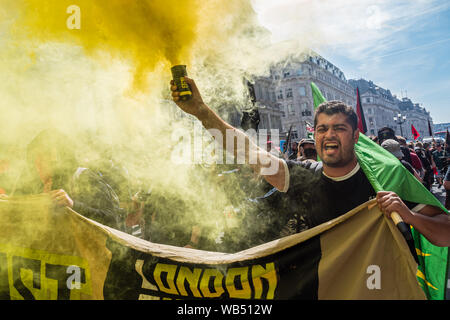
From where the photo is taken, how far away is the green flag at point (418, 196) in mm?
2191

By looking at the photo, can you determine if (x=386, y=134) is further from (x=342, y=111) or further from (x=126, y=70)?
(x=126, y=70)

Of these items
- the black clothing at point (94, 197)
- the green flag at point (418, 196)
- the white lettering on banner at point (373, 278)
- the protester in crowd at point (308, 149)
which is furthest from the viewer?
the protester in crowd at point (308, 149)

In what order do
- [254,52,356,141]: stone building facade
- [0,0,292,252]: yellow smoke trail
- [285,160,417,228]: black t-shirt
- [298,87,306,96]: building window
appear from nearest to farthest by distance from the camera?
[285,160,417,228]: black t-shirt → [0,0,292,252]: yellow smoke trail → [254,52,356,141]: stone building facade → [298,87,306,96]: building window

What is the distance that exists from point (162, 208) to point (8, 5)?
284 centimetres

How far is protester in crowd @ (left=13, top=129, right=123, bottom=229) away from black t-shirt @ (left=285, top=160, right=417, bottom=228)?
5.40 feet

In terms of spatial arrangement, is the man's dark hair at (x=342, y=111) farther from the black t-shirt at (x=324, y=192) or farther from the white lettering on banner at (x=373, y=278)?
the white lettering on banner at (x=373, y=278)

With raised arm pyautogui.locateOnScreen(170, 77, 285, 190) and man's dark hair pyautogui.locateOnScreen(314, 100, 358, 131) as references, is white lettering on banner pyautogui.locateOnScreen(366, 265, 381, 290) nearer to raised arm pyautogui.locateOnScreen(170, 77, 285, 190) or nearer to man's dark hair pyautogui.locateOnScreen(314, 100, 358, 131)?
raised arm pyautogui.locateOnScreen(170, 77, 285, 190)

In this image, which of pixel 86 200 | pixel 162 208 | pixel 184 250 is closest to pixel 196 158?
pixel 162 208

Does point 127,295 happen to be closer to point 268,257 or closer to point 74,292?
point 74,292

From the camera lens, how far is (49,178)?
→ 2.99 metres

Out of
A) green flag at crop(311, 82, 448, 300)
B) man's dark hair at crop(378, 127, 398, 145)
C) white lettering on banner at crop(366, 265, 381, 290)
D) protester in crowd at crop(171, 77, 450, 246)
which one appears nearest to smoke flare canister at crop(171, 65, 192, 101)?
protester in crowd at crop(171, 77, 450, 246)

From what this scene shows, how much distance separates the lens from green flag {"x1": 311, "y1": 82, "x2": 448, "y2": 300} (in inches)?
86.3

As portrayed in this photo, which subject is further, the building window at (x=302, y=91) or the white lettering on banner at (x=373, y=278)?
the building window at (x=302, y=91)

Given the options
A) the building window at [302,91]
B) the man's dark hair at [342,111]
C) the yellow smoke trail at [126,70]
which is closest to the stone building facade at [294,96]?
the building window at [302,91]
